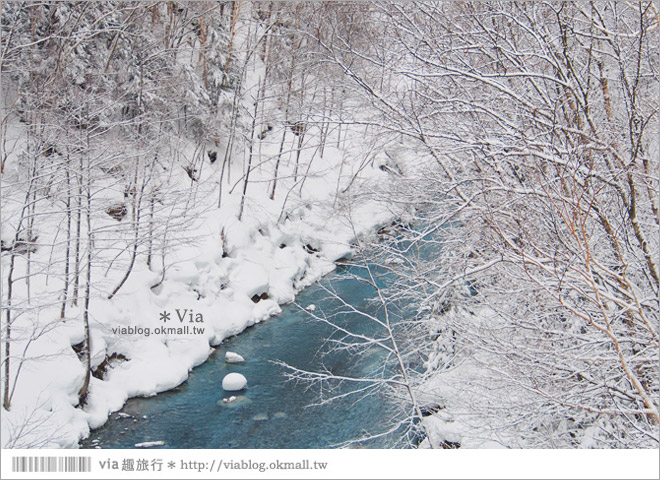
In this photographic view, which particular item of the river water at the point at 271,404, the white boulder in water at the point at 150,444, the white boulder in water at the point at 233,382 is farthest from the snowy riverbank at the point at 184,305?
the white boulder in water at the point at 150,444

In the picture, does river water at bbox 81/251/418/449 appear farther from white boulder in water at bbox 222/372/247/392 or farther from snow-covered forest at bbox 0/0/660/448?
snow-covered forest at bbox 0/0/660/448

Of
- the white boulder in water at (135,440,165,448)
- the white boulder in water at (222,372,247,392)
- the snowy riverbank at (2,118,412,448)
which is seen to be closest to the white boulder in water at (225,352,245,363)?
the snowy riverbank at (2,118,412,448)

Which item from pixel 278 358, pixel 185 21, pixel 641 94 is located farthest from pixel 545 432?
pixel 185 21

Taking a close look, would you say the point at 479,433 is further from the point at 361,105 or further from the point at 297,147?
the point at 297,147

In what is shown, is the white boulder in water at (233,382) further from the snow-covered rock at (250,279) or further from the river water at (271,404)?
the snow-covered rock at (250,279)

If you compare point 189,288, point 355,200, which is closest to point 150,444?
point 189,288
